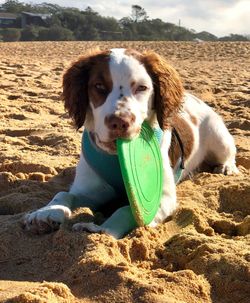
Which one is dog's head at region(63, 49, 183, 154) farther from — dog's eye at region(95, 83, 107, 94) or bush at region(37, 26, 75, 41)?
bush at region(37, 26, 75, 41)

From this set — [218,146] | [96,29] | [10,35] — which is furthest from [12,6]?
[218,146]

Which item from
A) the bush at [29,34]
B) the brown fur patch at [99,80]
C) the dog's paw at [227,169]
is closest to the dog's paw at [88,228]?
the brown fur patch at [99,80]

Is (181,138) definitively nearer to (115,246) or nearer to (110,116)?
(110,116)

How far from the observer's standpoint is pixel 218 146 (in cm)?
548

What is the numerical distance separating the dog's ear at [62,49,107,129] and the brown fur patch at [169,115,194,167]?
943mm

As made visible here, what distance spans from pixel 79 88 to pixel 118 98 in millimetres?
429

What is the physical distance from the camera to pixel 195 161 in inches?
209

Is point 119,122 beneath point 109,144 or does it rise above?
above

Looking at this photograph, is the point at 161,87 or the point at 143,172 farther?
the point at 161,87

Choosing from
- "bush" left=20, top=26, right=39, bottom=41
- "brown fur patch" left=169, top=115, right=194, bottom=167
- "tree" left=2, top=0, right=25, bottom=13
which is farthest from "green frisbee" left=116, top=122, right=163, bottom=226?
"tree" left=2, top=0, right=25, bottom=13

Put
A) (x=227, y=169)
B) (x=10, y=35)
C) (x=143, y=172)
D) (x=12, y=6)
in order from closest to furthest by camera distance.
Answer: (x=143, y=172)
(x=227, y=169)
(x=10, y=35)
(x=12, y=6)

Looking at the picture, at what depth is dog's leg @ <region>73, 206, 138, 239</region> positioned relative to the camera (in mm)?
3347

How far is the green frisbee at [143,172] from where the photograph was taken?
11.3 feet

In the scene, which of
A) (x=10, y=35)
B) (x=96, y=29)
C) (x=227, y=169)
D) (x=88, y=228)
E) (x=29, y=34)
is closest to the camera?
(x=88, y=228)
